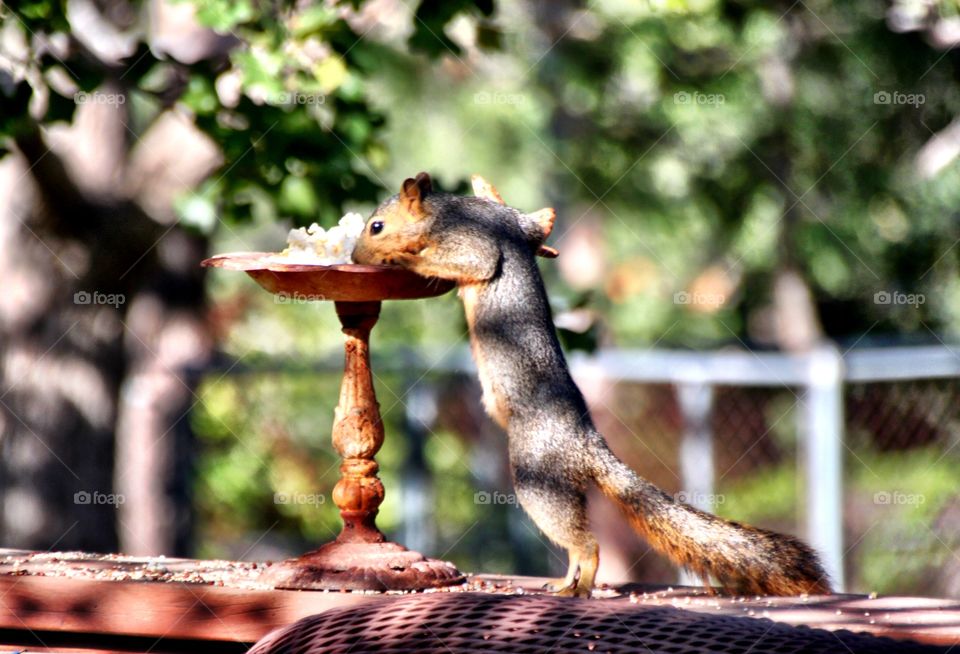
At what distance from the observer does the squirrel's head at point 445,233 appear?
2.81 metres

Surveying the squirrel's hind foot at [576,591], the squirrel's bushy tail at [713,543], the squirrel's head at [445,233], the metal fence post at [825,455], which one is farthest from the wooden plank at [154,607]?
the metal fence post at [825,455]

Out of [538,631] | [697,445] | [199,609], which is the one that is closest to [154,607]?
[199,609]

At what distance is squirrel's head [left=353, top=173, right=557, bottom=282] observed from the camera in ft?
9.21

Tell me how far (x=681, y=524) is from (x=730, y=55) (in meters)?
6.74

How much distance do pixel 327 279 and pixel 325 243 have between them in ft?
1.09

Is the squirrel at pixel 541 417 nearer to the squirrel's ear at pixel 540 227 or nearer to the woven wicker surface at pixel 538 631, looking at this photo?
the squirrel's ear at pixel 540 227

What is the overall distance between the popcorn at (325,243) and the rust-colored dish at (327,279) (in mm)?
102

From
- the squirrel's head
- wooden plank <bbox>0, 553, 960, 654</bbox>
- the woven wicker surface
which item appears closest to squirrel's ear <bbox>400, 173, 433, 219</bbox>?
the squirrel's head

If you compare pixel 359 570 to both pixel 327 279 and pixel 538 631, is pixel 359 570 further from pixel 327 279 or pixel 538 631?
pixel 538 631

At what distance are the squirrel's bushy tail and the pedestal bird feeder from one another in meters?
0.47

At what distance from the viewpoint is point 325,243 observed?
299 centimetres

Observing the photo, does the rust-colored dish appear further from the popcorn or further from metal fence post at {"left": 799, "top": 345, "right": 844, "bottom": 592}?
metal fence post at {"left": 799, "top": 345, "right": 844, "bottom": 592}

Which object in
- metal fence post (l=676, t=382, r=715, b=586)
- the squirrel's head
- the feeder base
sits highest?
metal fence post (l=676, t=382, r=715, b=586)

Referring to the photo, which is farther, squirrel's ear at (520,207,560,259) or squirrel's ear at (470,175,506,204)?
squirrel's ear at (470,175,506,204)
